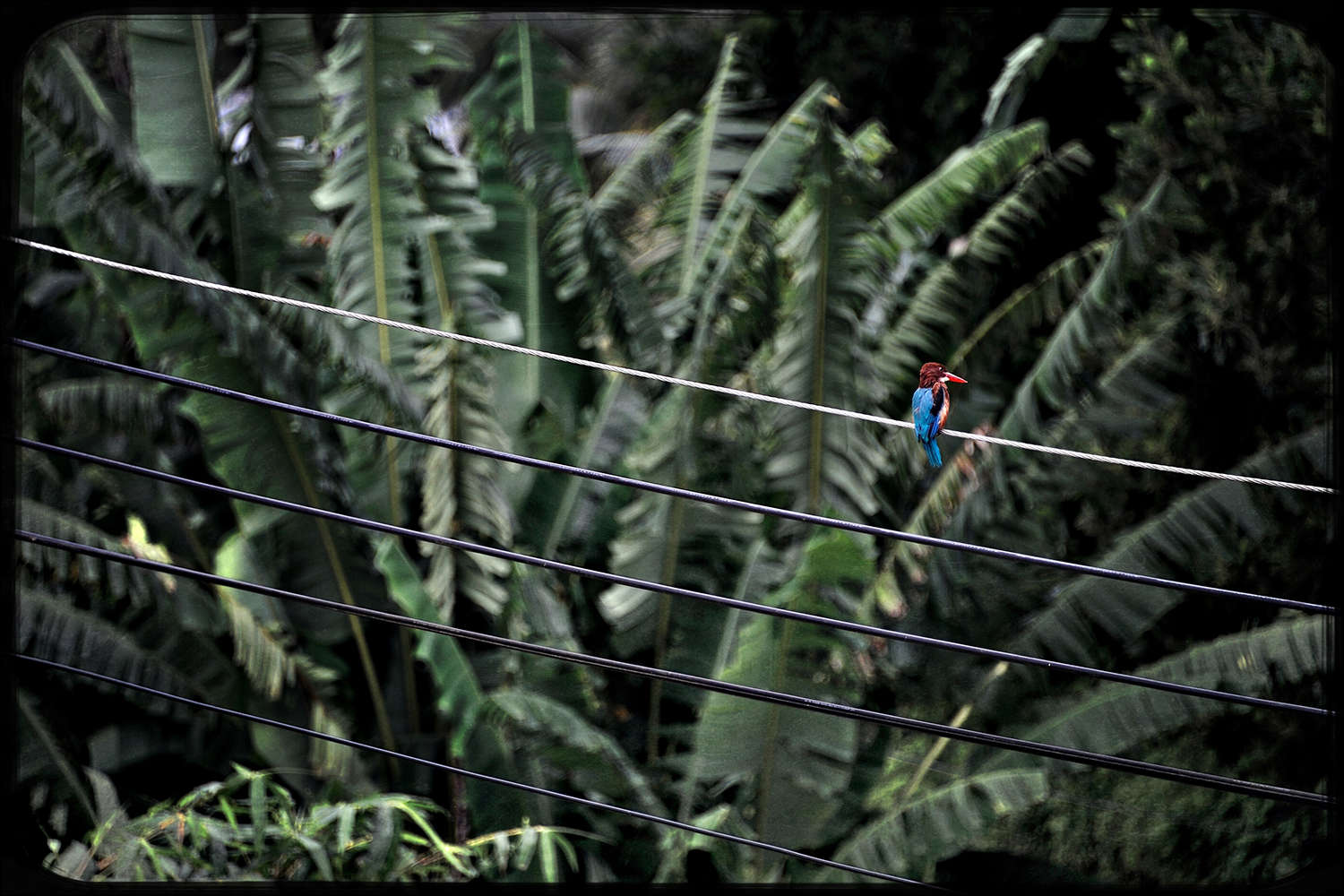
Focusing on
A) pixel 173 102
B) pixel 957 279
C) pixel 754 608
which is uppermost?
→ pixel 173 102

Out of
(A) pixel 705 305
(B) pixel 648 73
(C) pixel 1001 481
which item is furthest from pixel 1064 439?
(B) pixel 648 73

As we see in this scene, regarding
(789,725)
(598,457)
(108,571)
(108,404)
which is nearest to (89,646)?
(108,571)

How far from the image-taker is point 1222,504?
18.8 ft

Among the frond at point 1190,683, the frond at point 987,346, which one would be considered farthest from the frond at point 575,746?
the frond at point 1190,683

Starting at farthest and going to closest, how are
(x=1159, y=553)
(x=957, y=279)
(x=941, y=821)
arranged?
(x=957, y=279) < (x=1159, y=553) < (x=941, y=821)

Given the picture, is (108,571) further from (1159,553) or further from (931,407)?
(1159,553)

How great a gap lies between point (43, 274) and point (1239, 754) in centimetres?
888

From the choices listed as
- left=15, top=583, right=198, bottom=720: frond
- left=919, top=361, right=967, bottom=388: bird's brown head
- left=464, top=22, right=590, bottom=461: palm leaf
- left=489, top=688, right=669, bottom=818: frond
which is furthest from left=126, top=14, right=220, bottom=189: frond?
left=919, top=361, right=967, bottom=388: bird's brown head

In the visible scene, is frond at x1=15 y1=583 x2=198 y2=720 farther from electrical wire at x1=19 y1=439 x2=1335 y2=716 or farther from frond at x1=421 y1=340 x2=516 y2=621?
electrical wire at x1=19 y1=439 x2=1335 y2=716

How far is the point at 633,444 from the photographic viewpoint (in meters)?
6.23

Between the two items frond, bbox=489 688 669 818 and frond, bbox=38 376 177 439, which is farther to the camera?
frond, bbox=38 376 177 439

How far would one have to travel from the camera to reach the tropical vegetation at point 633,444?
5395 mm

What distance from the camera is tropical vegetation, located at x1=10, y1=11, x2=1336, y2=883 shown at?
5395 mm

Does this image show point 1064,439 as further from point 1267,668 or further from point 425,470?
point 425,470
